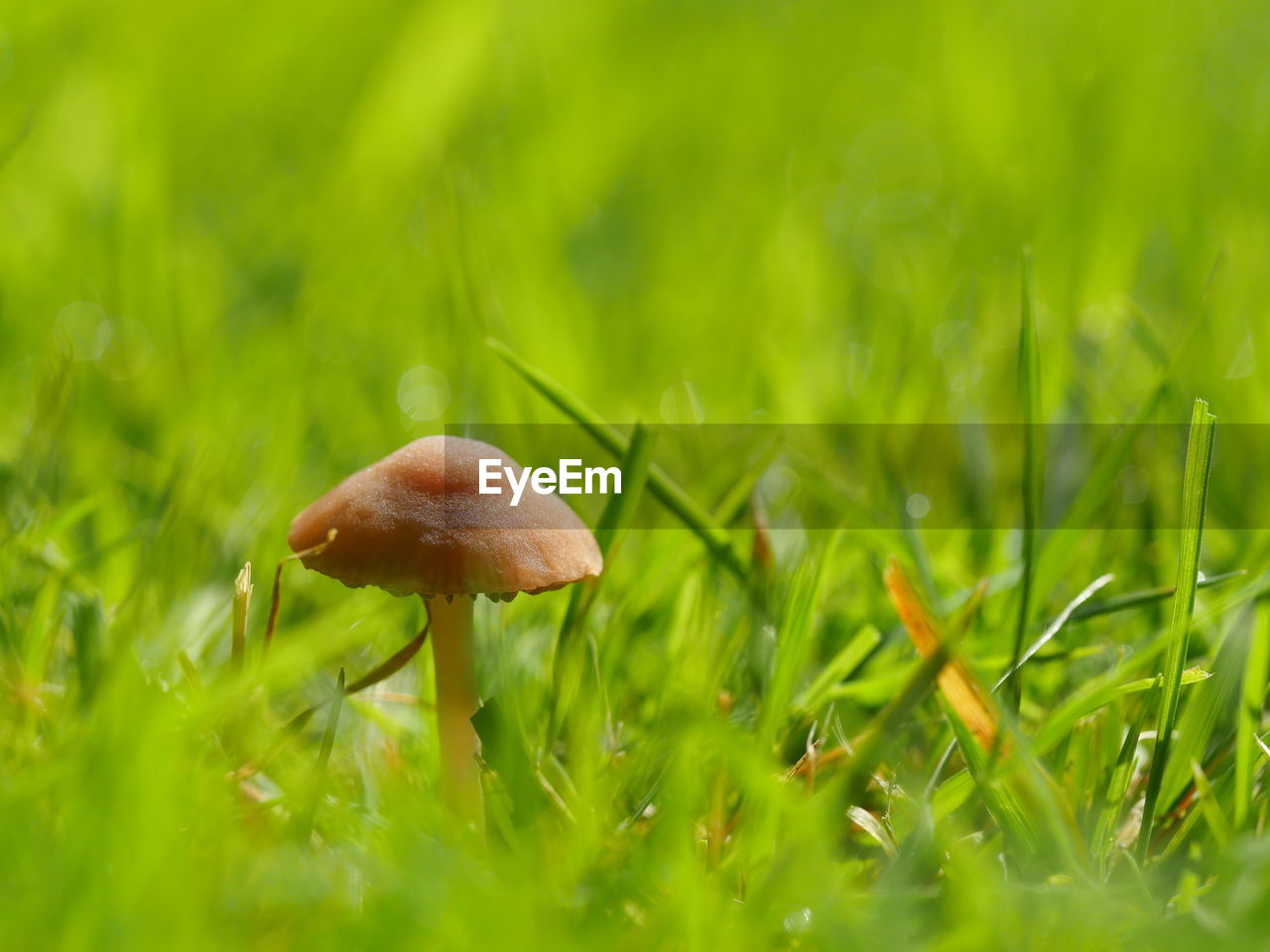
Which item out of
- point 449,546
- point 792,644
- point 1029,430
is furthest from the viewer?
point 1029,430

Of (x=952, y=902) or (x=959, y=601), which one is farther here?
(x=959, y=601)

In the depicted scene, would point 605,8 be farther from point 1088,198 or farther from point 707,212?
point 1088,198

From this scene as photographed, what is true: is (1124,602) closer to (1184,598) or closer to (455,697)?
(1184,598)

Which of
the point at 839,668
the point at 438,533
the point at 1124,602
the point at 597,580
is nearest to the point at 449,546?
the point at 438,533

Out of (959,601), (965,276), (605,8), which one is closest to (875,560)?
(959,601)

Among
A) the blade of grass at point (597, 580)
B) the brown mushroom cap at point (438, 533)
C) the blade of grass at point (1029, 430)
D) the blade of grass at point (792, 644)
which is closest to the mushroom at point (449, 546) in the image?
the brown mushroom cap at point (438, 533)

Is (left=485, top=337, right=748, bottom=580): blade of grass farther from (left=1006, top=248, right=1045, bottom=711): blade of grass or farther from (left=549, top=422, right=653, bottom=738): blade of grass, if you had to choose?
(left=1006, top=248, right=1045, bottom=711): blade of grass
